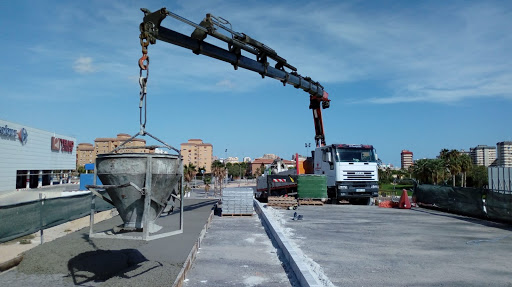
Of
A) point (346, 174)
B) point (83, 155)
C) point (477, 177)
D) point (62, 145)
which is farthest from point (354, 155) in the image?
point (83, 155)

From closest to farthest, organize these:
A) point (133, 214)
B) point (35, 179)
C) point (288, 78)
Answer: point (133, 214)
point (288, 78)
point (35, 179)

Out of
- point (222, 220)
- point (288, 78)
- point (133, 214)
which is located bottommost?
point (222, 220)

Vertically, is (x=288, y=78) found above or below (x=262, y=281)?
above

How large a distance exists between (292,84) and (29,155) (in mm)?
47141

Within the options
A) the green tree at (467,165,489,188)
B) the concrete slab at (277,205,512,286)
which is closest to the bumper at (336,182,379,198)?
the concrete slab at (277,205,512,286)

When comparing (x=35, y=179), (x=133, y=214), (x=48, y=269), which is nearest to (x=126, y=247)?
(x=48, y=269)

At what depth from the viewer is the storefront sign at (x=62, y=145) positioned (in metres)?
61.2

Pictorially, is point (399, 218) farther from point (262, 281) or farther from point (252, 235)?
point (262, 281)

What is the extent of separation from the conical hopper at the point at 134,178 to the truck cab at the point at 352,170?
16.3 m

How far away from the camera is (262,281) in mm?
7156

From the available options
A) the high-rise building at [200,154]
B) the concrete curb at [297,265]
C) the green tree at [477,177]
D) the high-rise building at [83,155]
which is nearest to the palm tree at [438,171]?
the green tree at [477,177]

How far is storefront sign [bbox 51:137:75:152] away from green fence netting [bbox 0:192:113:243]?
5421 centimetres

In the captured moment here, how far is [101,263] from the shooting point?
26.1 ft

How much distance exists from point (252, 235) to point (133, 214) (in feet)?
21.6
